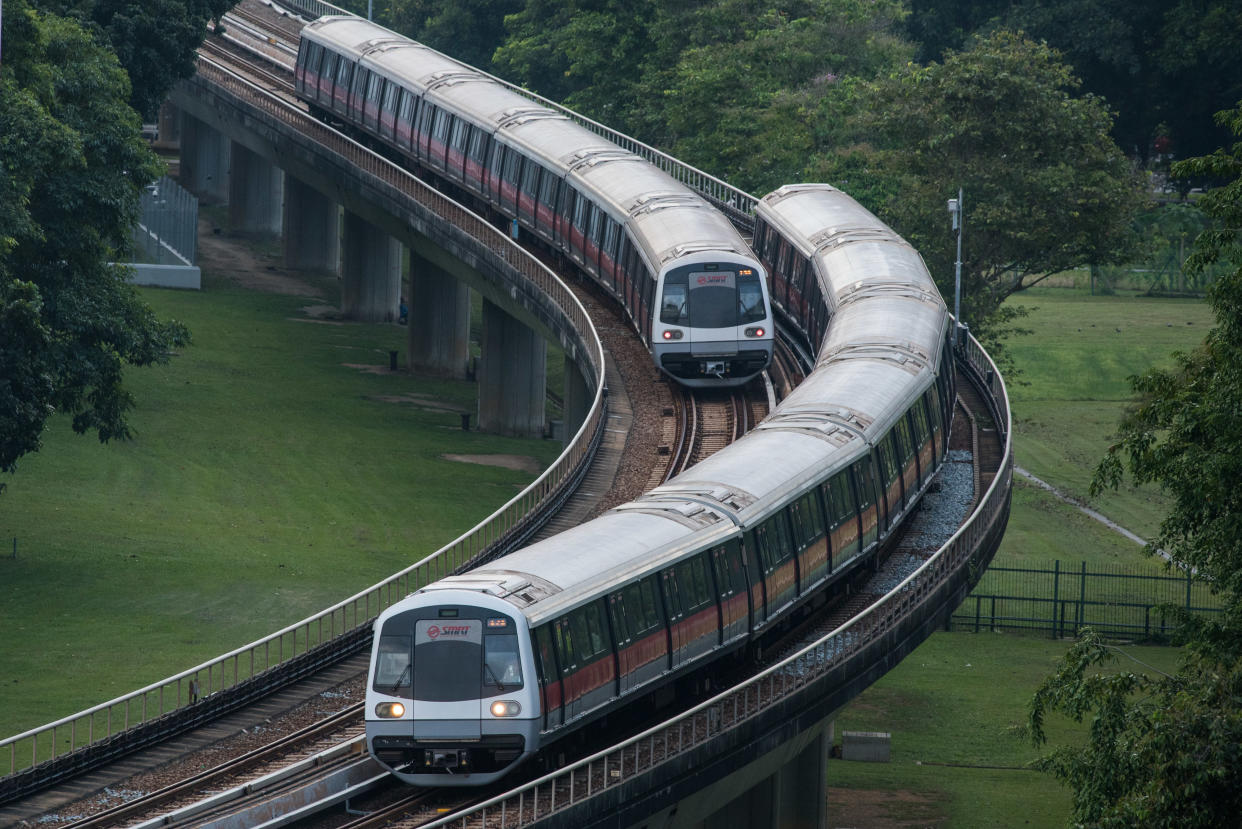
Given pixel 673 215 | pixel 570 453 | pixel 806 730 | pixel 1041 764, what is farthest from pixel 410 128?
pixel 1041 764

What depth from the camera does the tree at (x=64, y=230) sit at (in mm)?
43312

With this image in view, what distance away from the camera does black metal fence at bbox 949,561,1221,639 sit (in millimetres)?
55562

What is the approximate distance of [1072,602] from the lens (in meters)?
55.0

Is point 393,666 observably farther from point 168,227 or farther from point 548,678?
point 168,227

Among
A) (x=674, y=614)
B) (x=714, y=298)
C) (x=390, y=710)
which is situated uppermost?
(x=714, y=298)

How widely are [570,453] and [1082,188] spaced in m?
26.1

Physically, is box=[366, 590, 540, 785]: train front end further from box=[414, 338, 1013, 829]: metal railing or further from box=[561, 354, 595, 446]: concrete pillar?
box=[561, 354, 595, 446]: concrete pillar

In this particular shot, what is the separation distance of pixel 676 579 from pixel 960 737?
2027 centimetres

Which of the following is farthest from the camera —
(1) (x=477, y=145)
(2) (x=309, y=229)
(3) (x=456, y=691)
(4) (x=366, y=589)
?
(2) (x=309, y=229)

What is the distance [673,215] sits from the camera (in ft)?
158

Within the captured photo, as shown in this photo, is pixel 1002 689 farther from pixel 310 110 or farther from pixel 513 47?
pixel 513 47

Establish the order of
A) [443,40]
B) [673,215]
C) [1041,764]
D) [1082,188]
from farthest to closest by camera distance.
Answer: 1. [443,40]
2. [1082,188]
3. [673,215]
4. [1041,764]

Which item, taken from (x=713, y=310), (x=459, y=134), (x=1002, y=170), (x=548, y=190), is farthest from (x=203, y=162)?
(x=713, y=310)

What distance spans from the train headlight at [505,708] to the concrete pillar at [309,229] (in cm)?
7102
